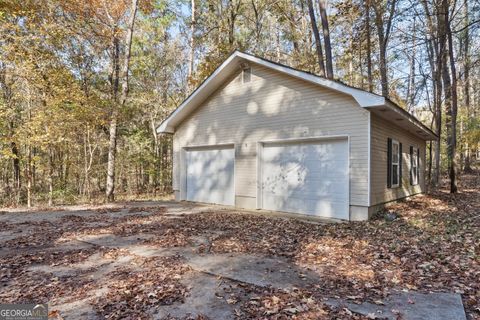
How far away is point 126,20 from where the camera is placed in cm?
1560

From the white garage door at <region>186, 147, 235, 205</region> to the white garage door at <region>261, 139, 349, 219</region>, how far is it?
4.85 ft

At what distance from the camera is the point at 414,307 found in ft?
10.2

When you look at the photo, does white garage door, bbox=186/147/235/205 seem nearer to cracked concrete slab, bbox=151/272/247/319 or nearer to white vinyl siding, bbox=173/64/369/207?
white vinyl siding, bbox=173/64/369/207

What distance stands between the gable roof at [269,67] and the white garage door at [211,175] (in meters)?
1.56

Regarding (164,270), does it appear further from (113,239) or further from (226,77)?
(226,77)

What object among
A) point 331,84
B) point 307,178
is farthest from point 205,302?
point 331,84

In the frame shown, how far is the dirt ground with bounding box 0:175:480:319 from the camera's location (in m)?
3.20

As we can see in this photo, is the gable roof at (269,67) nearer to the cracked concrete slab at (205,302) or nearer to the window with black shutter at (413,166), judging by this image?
the window with black shutter at (413,166)

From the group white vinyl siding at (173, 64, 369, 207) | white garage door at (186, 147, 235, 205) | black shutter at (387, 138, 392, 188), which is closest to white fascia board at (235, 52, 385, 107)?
white vinyl siding at (173, 64, 369, 207)

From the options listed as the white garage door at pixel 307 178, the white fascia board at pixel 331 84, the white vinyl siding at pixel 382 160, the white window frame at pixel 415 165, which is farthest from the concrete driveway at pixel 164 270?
the white window frame at pixel 415 165

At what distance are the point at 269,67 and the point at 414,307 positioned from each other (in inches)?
297

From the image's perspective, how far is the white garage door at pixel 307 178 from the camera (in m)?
8.17

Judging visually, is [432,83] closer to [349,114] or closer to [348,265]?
[349,114]

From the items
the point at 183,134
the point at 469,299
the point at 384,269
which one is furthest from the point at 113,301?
the point at 183,134
